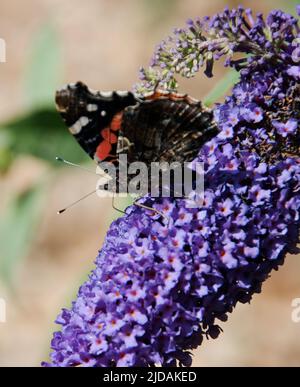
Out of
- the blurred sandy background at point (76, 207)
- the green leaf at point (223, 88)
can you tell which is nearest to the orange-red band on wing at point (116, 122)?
the green leaf at point (223, 88)

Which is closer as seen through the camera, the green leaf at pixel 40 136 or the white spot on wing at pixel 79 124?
the white spot on wing at pixel 79 124

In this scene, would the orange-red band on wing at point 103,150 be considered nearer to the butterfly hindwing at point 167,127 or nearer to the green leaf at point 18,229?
the butterfly hindwing at point 167,127

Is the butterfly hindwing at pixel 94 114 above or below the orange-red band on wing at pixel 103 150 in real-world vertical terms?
above

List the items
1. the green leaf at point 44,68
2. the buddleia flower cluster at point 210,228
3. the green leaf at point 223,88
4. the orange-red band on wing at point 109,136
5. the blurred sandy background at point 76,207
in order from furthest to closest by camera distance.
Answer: the blurred sandy background at point 76,207
the green leaf at point 44,68
the green leaf at point 223,88
the orange-red band on wing at point 109,136
the buddleia flower cluster at point 210,228

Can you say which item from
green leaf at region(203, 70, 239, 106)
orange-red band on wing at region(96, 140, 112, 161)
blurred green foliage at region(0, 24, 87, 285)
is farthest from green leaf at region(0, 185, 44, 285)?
green leaf at region(203, 70, 239, 106)

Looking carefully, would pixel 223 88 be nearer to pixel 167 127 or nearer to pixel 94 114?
pixel 167 127

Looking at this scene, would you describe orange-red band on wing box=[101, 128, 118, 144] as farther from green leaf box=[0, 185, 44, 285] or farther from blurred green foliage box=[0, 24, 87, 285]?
green leaf box=[0, 185, 44, 285]

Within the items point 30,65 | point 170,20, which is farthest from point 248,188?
point 170,20

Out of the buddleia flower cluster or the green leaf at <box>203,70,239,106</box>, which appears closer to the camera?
the buddleia flower cluster
